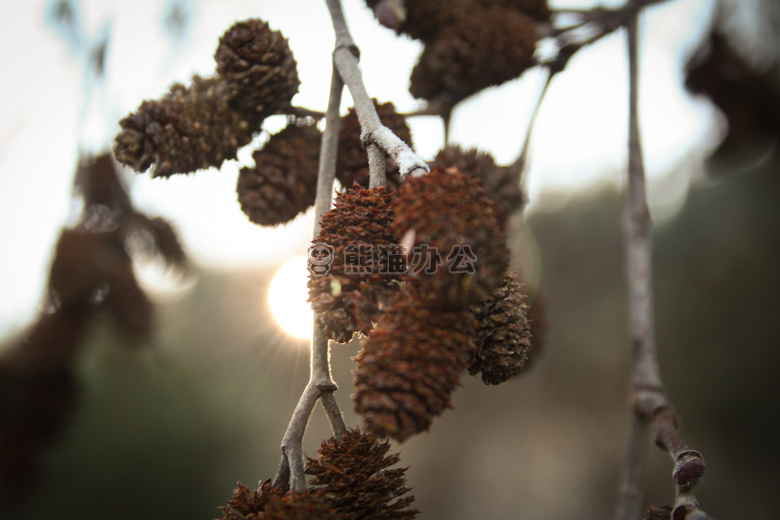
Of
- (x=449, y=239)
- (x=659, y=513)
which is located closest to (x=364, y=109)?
(x=449, y=239)

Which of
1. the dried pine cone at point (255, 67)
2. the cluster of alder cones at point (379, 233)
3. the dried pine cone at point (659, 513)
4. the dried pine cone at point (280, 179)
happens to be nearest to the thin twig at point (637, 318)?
the dried pine cone at point (659, 513)

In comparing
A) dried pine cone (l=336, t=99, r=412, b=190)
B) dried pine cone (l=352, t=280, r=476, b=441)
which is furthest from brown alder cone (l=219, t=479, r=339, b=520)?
dried pine cone (l=336, t=99, r=412, b=190)

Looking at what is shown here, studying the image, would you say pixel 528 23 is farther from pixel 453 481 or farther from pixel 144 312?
pixel 453 481

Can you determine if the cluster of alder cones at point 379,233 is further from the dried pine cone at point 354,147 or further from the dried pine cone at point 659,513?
the dried pine cone at point 659,513

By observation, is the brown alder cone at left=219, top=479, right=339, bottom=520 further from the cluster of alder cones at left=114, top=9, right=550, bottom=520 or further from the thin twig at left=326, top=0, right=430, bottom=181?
the thin twig at left=326, top=0, right=430, bottom=181

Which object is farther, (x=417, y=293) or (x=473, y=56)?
(x=473, y=56)

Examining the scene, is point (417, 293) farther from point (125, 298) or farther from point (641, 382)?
point (125, 298)
